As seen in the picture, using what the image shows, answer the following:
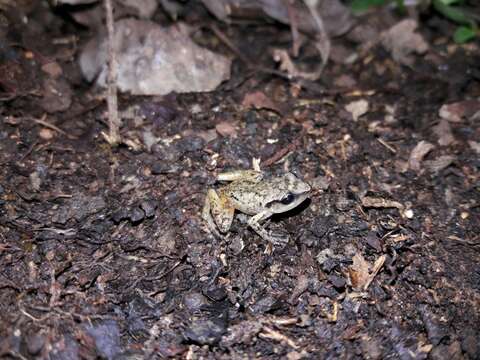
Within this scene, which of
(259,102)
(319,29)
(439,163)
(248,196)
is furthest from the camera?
(319,29)

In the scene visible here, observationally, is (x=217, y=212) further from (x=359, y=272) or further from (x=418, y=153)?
(x=418, y=153)

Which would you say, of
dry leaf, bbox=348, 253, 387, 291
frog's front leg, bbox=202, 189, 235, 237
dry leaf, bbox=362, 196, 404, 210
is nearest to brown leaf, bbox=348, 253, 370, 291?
dry leaf, bbox=348, 253, 387, 291

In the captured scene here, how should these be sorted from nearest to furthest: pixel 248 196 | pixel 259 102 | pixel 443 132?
1. pixel 248 196
2. pixel 443 132
3. pixel 259 102

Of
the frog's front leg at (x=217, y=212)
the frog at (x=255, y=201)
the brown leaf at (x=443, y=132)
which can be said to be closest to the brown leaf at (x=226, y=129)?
the frog at (x=255, y=201)

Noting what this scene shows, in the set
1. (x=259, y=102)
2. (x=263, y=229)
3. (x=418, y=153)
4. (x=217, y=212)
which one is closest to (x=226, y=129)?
(x=259, y=102)

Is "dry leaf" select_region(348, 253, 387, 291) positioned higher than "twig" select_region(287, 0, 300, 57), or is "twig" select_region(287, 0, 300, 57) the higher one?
"twig" select_region(287, 0, 300, 57)

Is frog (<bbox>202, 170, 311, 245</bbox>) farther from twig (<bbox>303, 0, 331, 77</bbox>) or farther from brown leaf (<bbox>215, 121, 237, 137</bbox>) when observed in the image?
twig (<bbox>303, 0, 331, 77</bbox>)
